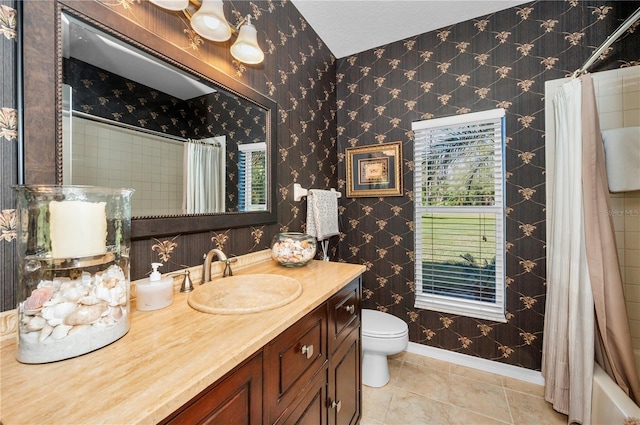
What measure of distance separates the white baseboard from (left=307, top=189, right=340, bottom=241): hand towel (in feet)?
4.06

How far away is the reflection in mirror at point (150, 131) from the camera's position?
814 mm

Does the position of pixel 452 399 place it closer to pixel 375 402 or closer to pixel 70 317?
pixel 375 402

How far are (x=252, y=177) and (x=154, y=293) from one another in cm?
78

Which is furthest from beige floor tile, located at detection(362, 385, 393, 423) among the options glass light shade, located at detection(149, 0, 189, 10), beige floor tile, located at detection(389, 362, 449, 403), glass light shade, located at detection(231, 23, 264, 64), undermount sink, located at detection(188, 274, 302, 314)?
glass light shade, located at detection(149, 0, 189, 10)

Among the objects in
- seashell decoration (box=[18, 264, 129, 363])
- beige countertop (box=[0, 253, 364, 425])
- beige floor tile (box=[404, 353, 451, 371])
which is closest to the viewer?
beige countertop (box=[0, 253, 364, 425])

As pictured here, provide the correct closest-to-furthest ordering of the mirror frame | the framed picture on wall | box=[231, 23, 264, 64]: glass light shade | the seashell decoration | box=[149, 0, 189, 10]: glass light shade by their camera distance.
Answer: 1. the seashell decoration
2. the mirror frame
3. box=[149, 0, 189, 10]: glass light shade
4. box=[231, 23, 264, 64]: glass light shade
5. the framed picture on wall

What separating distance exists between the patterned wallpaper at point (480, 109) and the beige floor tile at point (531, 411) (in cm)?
24

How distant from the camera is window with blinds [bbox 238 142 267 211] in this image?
1403mm

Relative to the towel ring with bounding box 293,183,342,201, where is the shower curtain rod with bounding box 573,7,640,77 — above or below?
above

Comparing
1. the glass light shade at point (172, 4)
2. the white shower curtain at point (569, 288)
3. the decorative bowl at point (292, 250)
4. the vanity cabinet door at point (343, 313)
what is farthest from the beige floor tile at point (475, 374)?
the glass light shade at point (172, 4)

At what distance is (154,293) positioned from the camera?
86 cm

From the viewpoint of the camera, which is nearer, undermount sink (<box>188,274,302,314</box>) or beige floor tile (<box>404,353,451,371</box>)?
undermount sink (<box>188,274,302,314</box>)

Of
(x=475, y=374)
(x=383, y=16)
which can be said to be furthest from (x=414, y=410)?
(x=383, y=16)

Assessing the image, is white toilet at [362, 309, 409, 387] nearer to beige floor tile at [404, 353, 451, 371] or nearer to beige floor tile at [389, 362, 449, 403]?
beige floor tile at [389, 362, 449, 403]
